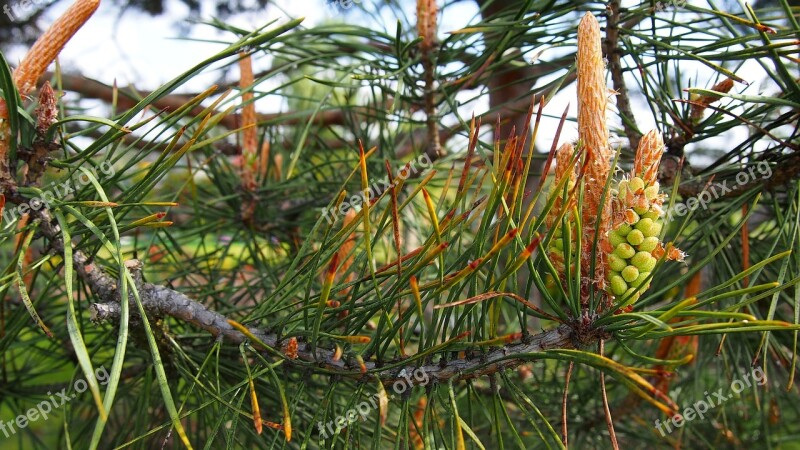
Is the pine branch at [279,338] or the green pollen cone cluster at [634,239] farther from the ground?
the green pollen cone cluster at [634,239]

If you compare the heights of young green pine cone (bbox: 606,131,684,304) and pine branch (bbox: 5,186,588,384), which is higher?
young green pine cone (bbox: 606,131,684,304)

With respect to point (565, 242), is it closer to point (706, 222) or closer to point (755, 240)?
point (706, 222)

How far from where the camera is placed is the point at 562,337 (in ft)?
1.19

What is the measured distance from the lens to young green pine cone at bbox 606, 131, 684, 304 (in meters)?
0.33

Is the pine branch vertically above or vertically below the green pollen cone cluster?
below

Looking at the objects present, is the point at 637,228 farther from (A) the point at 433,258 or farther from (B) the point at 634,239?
(A) the point at 433,258

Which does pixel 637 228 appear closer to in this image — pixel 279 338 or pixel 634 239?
pixel 634 239

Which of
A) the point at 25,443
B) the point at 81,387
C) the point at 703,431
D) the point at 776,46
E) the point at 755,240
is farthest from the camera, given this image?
the point at 25,443

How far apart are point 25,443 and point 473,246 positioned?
1367 mm

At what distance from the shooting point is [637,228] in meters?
0.34

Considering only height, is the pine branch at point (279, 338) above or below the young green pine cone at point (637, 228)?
below

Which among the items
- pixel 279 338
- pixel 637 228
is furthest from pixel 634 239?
pixel 279 338

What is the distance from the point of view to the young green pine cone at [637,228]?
1.09ft

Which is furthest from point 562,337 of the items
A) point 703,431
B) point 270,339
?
point 703,431
